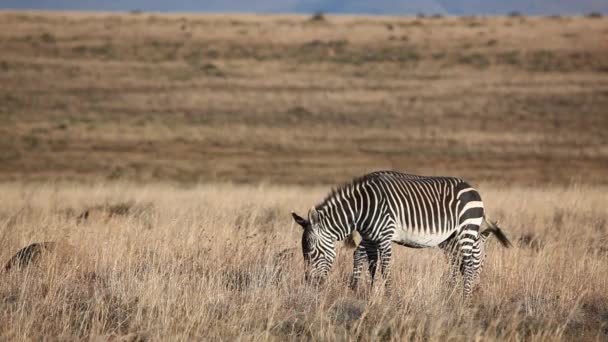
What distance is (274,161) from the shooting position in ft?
101

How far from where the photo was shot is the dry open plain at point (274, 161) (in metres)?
7.71

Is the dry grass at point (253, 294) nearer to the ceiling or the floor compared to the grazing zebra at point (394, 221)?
nearer to the floor

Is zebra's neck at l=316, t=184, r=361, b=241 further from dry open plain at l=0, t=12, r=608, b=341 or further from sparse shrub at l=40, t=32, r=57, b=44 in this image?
sparse shrub at l=40, t=32, r=57, b=44

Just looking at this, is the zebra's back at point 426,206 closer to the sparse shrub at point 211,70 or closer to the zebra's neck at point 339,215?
the zebra's neck at point 339,215

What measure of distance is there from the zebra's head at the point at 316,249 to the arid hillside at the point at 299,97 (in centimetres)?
1593

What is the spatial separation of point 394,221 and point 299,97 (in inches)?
1240

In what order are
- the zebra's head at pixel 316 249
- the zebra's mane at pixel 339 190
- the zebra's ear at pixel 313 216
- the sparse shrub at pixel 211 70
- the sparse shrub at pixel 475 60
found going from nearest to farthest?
the zebra's head at pixel 316 249 → the zebra's ear at pixel 313 216 → the zebra's mane at pixel 339 190 → the sparse shrub at pixel 211 70 → the sparse shrub at pixel 475 60

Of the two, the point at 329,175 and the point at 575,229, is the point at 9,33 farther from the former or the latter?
the point at 575,229

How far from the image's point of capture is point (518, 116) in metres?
37.4

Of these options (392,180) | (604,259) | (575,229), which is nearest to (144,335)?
(392,180)

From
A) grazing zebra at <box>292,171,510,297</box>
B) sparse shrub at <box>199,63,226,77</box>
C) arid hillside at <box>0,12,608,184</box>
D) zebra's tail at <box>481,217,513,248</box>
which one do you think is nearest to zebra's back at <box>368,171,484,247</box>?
grazing zebra at <box>292,171,510,297</box>

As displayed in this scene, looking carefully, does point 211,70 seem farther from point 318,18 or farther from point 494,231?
point 494,231

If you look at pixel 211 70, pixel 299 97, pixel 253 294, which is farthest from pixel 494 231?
pixel 211 70

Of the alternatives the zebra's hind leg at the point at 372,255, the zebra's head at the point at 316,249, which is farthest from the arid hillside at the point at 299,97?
the zebra's head at the point at 316,249
